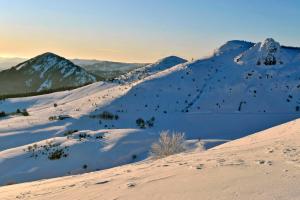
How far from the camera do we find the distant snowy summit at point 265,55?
52.1 meters

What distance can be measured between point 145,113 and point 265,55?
19.5 m

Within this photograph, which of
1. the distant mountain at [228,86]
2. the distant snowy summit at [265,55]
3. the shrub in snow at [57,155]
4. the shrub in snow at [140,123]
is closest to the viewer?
the shrub in snow at [57,155]

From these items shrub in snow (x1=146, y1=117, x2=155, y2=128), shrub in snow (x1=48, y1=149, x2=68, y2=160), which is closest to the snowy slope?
shrub in snow (x1=48, y1=149, x2=68, y2=160)

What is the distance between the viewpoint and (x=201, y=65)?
178 ft

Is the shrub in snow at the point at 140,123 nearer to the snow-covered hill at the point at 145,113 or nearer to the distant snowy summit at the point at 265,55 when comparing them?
the snow-covered hill at the point at 145,113

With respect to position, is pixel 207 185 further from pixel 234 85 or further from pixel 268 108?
pixel 234 85

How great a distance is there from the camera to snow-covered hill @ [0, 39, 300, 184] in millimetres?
25859

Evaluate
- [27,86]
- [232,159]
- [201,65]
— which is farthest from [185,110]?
[27,86]

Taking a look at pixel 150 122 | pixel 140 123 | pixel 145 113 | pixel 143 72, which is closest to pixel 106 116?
pixel 140 123

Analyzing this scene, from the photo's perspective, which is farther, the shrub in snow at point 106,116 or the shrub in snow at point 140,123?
the shrub in snow at point 106,116

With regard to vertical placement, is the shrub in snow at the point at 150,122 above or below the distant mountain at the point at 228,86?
below

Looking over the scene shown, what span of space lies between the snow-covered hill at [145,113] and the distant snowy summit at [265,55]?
11.2 inches

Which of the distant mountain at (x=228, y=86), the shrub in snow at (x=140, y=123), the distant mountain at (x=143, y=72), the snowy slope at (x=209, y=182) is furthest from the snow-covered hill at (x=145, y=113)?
the snowy slope at (x=209, y=182)

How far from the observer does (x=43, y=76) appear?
168 m
